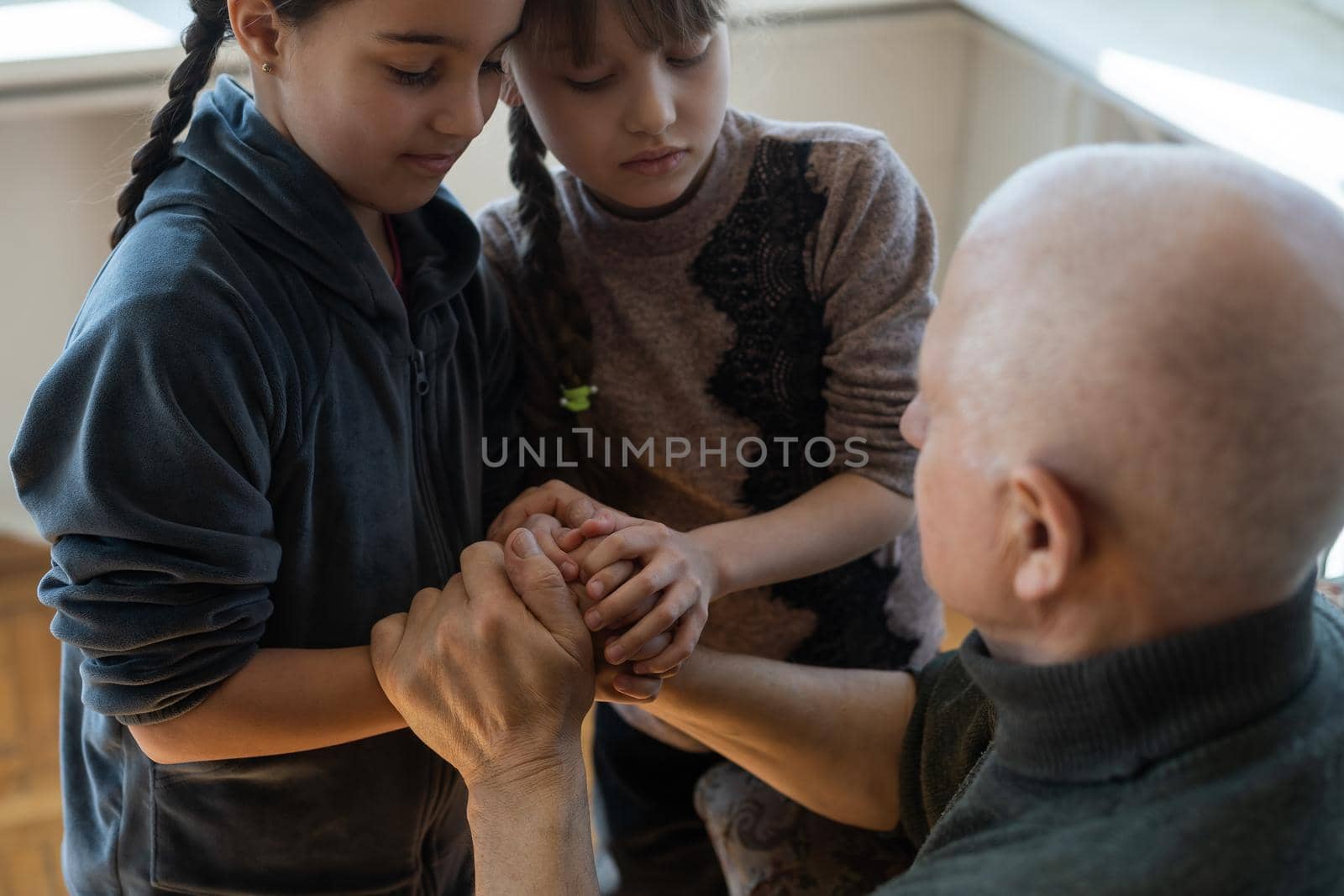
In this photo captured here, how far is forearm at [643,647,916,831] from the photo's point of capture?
1.21m

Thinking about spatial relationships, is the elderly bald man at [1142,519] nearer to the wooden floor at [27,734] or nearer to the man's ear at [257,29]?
the man's ear at [257,29]

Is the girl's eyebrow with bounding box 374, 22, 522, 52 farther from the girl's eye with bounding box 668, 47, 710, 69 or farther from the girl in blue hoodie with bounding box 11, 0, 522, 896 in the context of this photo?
the girl's eye with bounding box 668, 47, 710, 69

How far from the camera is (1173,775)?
71 centimetres

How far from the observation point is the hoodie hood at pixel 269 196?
96 cm

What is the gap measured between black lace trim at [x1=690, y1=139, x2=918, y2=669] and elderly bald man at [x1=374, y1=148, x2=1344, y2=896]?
47cm

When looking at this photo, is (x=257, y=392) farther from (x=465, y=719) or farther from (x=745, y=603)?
(x=745, y=603)

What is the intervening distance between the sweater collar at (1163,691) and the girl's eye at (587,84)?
661 millimetres

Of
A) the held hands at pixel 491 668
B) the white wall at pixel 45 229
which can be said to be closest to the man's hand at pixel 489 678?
the held hands at pixel 491 668

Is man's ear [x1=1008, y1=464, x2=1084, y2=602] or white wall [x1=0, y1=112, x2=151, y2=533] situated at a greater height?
man's ear [x1=1008, y1=464, x2=1084, y2=602]

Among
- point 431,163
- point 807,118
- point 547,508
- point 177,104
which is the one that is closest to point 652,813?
point 547,508

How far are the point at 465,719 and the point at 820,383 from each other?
51 cm

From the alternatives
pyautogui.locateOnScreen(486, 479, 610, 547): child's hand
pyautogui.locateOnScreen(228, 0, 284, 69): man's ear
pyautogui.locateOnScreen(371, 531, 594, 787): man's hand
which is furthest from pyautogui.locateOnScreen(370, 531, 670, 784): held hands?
pyautogui.locateOnScreen(228, 0, 284, 69): man's ear

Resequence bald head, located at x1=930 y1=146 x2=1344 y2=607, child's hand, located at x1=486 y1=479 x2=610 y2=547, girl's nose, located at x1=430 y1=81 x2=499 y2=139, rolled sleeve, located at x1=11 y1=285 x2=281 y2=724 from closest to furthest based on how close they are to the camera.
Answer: bald head, located at x1=930 y1=146 x2=1344 y2=607 < rolled sleeve, located at x1=11 y1=285 x2=281 y2=724 < girl's nose, located at x1=430 y1=81 x2=499 y2=139 < child's hand, located at x1=486 y1=479 x2=610 y2=547

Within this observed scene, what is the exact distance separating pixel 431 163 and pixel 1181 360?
0.64 m
